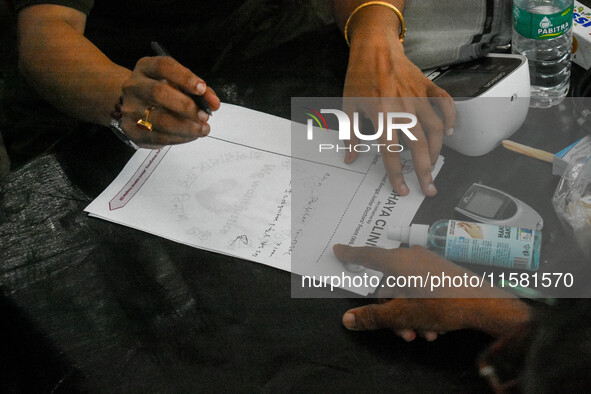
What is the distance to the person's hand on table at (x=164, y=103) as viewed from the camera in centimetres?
79

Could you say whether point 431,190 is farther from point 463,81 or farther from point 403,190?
point 463,81

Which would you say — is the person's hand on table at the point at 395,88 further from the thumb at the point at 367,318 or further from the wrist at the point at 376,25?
the thumb at the point at 367,318

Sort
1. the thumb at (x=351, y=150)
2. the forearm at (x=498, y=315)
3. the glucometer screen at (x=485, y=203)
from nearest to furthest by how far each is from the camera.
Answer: the forearm at (x=498, y=315) → the glucometer screen at (x=485, y=203) → the thumb at (x=351, y=150)

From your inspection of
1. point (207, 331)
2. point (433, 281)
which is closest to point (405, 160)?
point (433, 281)

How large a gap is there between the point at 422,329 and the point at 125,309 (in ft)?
1.16

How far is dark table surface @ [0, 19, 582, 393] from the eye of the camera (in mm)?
645

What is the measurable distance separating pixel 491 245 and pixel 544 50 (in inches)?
14.4

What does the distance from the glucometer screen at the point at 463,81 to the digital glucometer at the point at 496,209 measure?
13cm

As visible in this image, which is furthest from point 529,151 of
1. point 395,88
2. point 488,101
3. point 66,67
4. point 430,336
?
point 66,67

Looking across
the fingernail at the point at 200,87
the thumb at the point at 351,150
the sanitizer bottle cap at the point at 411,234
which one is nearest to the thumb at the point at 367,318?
the sanitizer bottle cap at the point at 411,234

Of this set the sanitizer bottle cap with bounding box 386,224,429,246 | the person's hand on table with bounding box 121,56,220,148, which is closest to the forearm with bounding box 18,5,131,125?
the person's hand on table with bounding box 121,56,220,148

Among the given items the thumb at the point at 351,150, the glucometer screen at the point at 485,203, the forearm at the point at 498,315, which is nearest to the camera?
the forearm at the point at 498,315

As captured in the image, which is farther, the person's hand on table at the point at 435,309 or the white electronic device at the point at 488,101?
the white electronic device at the point at 488,101

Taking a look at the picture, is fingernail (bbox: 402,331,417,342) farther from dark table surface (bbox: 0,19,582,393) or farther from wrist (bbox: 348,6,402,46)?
wrist (bbox: 348,6,402,46)
